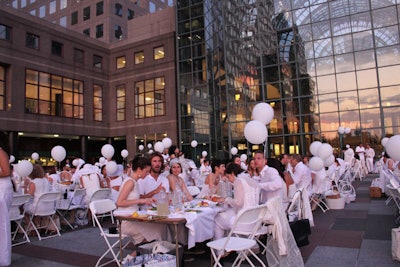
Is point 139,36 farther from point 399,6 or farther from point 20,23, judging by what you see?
point 399,6

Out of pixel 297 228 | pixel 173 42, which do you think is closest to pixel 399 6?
pixel 173 42

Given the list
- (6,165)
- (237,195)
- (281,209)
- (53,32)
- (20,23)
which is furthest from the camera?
(53,32)

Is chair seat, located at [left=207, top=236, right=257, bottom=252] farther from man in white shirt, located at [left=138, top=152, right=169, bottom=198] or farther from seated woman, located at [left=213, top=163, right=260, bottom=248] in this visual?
man in white shirt, located at [left=138, top=152, right=169, bottom=198]

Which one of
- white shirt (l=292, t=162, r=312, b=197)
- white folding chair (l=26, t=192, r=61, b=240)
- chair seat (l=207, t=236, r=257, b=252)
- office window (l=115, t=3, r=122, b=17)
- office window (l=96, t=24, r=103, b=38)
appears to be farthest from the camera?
office window (l=115, t=3, r=122, b=17)

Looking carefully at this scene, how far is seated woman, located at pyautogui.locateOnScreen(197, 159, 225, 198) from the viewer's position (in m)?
6.94

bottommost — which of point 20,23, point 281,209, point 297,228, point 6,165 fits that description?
point 297,228

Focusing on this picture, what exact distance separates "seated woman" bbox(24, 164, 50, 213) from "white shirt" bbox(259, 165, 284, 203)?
465 centimetres

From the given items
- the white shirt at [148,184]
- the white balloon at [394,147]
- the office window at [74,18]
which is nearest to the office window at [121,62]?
the office window at [74,18]

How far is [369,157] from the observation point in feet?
63.0

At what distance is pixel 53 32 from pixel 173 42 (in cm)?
954

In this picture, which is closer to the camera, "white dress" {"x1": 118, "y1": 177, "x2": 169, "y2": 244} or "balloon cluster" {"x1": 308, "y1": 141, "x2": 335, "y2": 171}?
"white dress" {"x1": 118, "y1": 177, "x2": 169, "y2": 244}

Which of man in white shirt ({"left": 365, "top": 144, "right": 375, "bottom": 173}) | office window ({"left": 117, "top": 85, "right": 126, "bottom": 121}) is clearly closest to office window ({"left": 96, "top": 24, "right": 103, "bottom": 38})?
office window ({"left": 117, "top": 85, "right": 126, "bottom": 121})

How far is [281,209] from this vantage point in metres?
4.29

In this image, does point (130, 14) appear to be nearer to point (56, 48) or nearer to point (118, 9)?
point (118, 9)
